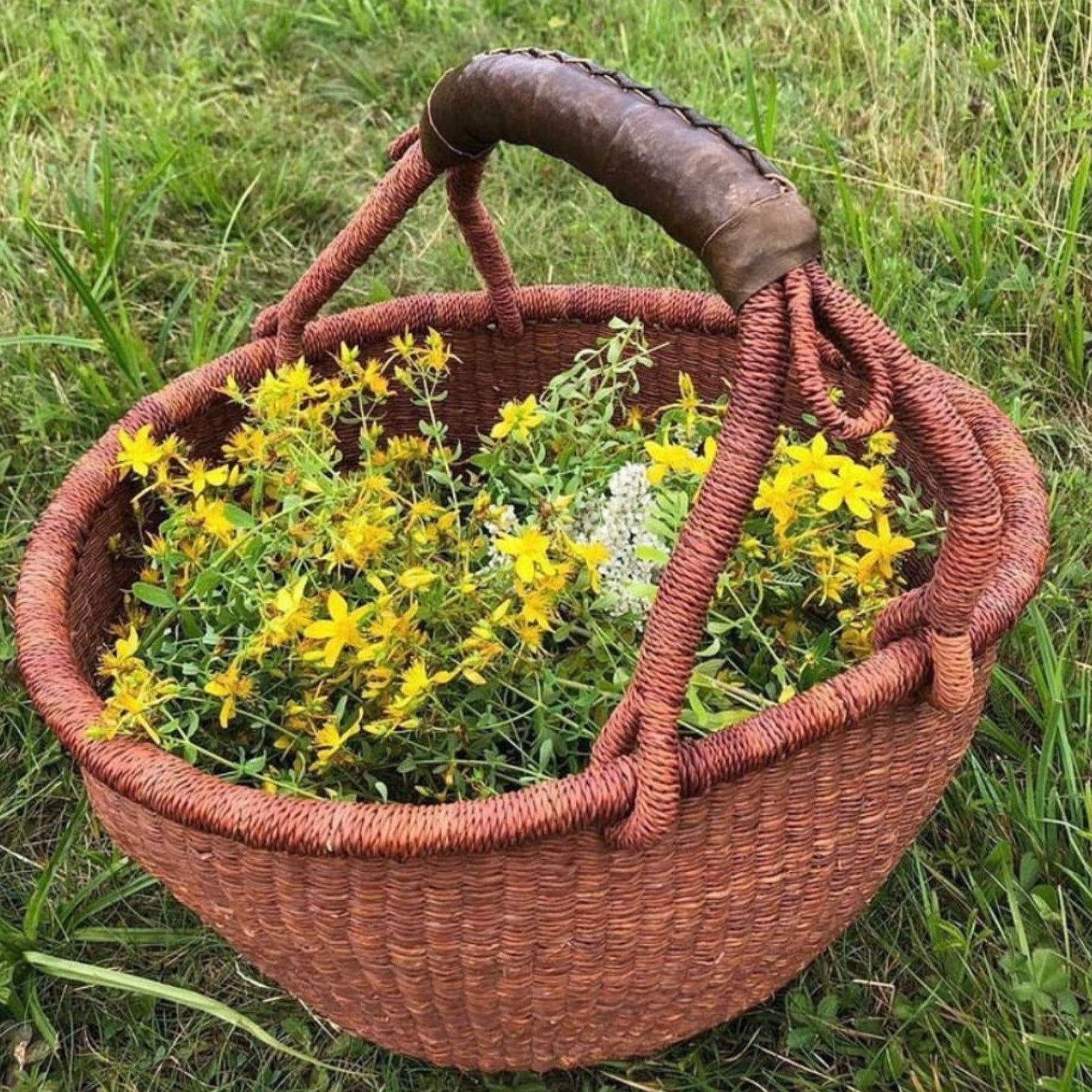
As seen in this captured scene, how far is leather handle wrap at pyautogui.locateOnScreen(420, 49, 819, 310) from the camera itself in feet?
2.59

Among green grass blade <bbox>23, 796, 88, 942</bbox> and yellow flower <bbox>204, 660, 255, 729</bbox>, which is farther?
green grass blade <bbox>23, 796, 88, 942</bbox>

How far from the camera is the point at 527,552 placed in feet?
3.02

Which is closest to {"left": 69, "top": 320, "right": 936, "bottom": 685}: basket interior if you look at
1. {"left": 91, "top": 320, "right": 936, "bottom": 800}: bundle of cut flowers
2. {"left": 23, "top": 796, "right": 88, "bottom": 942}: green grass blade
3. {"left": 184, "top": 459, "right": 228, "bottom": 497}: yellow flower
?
{"left": 91, "top": 320, "right": 936, "bottom": 800}: bundle of cut flowers

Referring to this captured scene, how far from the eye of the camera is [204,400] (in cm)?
131

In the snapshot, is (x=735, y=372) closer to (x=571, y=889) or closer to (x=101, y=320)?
(x=571, y=889)

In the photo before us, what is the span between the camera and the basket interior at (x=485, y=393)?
1.22m

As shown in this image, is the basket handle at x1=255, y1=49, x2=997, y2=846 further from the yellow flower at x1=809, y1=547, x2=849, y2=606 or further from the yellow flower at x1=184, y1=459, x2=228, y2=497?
the yellow flower at x1=184, y1=459, x2=228, y2=497

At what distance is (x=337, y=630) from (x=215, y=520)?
22 cm

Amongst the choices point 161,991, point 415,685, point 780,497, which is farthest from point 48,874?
point 780,497

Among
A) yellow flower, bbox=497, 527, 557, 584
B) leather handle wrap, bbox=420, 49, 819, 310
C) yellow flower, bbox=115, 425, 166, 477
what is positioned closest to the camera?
leather handle wrap, bbox=420, 49, 819, 310

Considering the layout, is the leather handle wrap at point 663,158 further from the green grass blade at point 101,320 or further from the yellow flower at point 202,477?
the green grass blade at point 101,320

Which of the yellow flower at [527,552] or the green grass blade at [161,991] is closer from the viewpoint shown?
the yellow flower at [527,552]

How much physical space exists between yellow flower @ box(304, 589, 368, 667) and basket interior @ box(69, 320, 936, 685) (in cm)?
36

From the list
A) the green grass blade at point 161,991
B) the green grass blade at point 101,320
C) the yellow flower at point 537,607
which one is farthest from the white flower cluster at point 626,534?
the green grass blade at point 101,320
